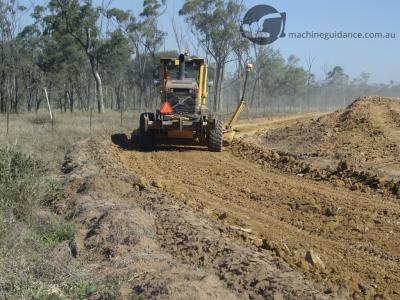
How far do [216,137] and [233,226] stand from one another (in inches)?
334

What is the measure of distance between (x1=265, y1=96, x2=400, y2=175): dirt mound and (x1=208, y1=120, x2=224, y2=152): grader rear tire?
9.52 feet

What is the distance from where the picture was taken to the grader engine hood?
631 inches

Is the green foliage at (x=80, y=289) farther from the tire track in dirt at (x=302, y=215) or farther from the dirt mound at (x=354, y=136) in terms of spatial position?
the dirt mound at (x=354, y=136)

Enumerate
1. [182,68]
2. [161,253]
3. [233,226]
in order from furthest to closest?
[182,68] < [233,226] < [161,253]

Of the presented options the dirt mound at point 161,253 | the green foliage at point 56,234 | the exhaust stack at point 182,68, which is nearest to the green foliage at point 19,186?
the dirt mound at point 161,253

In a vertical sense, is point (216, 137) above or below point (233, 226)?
above

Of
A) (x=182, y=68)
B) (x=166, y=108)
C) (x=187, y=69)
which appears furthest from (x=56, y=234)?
(x=187, y=69)

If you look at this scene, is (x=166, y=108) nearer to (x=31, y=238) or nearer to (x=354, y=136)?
(x=354, y=136)

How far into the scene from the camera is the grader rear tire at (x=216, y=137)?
16.0 meters

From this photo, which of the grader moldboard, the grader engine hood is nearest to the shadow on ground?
the grader moldboard

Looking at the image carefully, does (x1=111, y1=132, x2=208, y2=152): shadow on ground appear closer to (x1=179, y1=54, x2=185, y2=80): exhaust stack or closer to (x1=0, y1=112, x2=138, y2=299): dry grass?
(x1=179, y1=54, x2=185, y2=80): exhaust stack

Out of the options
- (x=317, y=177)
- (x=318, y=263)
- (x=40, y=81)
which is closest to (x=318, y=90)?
(x=40, y=81)

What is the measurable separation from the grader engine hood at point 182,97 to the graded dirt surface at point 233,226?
1.53 metres

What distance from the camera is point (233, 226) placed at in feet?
25.6
